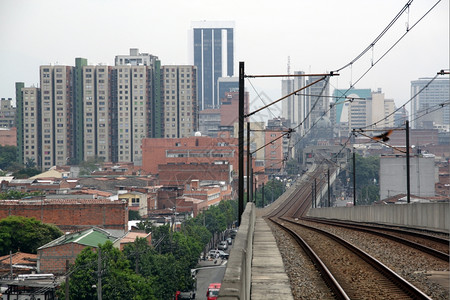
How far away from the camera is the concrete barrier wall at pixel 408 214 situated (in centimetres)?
2494

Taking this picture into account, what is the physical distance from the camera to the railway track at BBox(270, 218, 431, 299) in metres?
12.5

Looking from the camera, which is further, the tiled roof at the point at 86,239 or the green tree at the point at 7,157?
the green tree at the point at 7,157

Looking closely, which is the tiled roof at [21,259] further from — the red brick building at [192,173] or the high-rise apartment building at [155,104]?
the high-rise apartment building at [155,104]

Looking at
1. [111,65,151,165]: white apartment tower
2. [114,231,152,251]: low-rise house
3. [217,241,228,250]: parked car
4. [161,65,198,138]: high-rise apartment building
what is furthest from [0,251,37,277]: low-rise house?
[161,65,198,138]: high-rise apartment building

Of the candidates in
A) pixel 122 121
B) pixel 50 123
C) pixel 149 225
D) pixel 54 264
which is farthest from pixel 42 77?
pixel 54 264

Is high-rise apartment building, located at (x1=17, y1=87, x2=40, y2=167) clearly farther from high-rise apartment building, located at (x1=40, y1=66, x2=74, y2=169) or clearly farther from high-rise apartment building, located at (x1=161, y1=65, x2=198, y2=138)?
high-rise apartment building, located at (x1=161, y1=65, x2=198, y2=138)

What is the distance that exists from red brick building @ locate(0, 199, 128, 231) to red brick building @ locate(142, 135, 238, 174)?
73429 mm

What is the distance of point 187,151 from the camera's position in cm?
15038

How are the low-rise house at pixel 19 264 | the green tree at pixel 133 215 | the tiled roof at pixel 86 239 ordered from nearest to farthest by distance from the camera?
the low-rise house at pixel 19 264, the tiled roof at pixel 86 239, the green tree at pixel 133 215

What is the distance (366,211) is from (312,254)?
22.4 meters

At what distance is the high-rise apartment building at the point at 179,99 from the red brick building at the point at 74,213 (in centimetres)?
11803

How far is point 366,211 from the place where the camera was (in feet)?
132

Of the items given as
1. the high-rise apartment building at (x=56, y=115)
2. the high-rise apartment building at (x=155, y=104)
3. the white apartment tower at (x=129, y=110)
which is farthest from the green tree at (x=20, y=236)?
the high-rise apartment building at (x=155, y=104)

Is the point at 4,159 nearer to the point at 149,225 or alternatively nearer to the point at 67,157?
the point at 67,157
